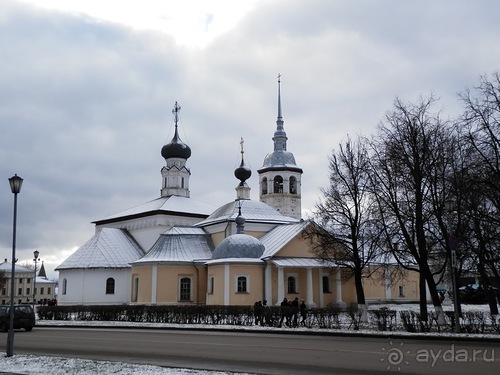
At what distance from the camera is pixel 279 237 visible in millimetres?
40281

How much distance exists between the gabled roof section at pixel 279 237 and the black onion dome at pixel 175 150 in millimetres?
17159

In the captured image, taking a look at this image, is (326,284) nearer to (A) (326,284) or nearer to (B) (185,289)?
(A) (326,284)

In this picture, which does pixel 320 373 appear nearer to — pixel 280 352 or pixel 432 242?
pixel 280 352

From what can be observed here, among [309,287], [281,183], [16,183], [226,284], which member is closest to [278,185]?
[281,183]

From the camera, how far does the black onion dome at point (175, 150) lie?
57.0m

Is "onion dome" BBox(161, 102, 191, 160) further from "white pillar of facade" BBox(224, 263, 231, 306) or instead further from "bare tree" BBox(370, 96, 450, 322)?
"bare tree" BBox(370, 96, 450, 322)

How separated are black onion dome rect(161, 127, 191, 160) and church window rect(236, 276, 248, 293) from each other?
22745mm

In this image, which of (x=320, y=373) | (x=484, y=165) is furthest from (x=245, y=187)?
(x=320, y=373)

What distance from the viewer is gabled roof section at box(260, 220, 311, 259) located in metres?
38.0

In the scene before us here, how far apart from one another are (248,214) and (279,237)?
16.5 feet

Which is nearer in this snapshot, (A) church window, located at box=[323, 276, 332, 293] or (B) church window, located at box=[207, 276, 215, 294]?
(B) church window, located at box=[207, 276, 215, 294]

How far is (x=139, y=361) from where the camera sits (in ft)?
45.3

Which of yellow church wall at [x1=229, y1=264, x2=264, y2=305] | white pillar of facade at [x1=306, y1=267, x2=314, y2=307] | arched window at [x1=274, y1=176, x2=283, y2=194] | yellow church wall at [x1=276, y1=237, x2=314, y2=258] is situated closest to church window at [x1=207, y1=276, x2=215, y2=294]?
yellow church wall at [x1=229, y1=264, x2=264, y2=305]

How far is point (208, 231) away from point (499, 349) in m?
31.5
